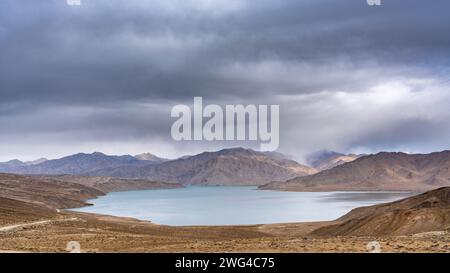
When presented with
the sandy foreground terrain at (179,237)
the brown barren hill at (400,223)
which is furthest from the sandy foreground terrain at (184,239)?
the brown barren hill at (400,223)

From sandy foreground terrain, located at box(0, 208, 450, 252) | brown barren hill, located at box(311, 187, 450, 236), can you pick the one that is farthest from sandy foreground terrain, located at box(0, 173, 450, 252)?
brown barren hill, located at box(311, 187, 450, 236)

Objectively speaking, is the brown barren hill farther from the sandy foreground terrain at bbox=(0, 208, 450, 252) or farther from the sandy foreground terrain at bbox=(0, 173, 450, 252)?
the sandy foreground terrain at bbox=(0, 208, 450, 252)

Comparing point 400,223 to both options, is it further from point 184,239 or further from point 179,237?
point 184,239

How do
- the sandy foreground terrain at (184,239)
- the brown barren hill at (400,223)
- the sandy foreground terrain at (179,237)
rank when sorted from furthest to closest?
the brown barren hill at (400,223), the sandy foreground terrain at (179,237), the sandy foreground terrain at (184,239)

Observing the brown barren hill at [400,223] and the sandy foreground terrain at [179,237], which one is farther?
the brown barren hill at [400,223]

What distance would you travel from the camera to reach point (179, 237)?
46531mm

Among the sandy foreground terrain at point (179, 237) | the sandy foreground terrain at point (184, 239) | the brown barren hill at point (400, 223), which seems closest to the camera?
the sandy foreground terrain at point (184, 239)

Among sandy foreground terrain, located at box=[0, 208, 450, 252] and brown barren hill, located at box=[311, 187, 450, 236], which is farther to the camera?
brown barren hill, located at box=[311, 187, 450, 236]

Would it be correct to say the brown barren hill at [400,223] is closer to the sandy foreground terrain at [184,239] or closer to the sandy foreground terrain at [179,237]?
the sandy foreground terrain at [179,237]

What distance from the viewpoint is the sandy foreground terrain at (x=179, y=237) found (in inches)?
924

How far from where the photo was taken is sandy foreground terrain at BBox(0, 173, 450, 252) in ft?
77.0

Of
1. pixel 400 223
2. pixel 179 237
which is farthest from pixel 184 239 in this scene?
pixel 400 223
